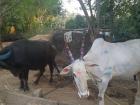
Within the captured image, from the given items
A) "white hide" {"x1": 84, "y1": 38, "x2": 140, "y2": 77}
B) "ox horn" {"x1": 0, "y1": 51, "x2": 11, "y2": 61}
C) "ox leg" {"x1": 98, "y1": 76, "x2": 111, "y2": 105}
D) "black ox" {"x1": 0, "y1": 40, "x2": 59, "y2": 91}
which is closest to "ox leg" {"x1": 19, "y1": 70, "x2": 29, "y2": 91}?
"black ox" {"x1": 0, "y1": 40, "x2": 59, "y2": 91}

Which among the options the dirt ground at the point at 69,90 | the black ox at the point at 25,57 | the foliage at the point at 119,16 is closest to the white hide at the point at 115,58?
the foliage at the point at 119,16

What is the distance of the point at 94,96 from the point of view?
8.82m

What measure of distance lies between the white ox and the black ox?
217 cm

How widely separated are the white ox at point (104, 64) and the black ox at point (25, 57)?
2.17 m

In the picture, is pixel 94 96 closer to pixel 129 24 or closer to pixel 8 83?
pixel 129 24

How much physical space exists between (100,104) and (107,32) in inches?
140

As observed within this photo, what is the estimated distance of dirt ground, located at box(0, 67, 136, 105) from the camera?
8522 mm

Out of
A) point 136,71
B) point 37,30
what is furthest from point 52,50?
A: point 37,30

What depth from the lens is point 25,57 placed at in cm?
954

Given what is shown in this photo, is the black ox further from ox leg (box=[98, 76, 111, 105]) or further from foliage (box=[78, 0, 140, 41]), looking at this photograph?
ox leg (box=[98, 76, 111, 105])

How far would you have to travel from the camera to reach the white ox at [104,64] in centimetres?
726

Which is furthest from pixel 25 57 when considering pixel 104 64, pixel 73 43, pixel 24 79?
pixel 73 43

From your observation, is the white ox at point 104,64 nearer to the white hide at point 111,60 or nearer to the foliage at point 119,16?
the white hide at point 111,60

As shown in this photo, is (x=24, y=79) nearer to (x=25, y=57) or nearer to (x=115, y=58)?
(x=25, y=57)
